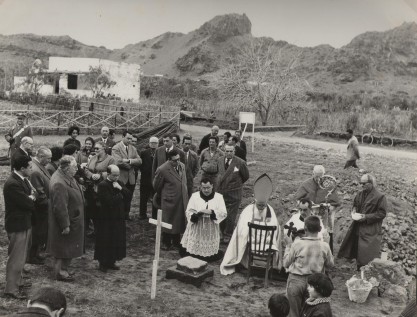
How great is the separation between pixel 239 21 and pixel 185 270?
61.2m

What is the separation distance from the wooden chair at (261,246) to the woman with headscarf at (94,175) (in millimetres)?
2366

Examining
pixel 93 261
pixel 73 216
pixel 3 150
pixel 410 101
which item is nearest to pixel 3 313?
pixel 73 216

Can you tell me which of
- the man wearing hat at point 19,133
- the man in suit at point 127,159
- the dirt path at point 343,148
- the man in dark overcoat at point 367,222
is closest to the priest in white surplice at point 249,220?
the man in dark overcoat at point 367,222

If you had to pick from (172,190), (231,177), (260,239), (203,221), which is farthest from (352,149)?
(260,239)

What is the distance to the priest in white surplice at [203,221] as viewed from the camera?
7530mm

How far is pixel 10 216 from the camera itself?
221 inches

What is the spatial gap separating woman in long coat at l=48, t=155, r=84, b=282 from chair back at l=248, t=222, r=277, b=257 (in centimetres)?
246

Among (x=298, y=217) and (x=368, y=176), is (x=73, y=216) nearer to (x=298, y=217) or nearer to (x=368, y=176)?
(x=298, y=217)

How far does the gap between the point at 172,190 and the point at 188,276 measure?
1851 mm

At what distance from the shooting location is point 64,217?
6105 millimetres

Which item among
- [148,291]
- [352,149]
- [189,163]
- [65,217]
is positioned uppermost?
[352,149]

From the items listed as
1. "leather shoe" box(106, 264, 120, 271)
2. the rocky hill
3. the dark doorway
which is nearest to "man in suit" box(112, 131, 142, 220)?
"leather shoe" box(106, 264, 120, 271)

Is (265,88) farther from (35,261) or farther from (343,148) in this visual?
(35,261)

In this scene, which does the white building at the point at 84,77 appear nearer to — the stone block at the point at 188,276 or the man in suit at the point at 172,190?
the man in suit at the point at 172,190
